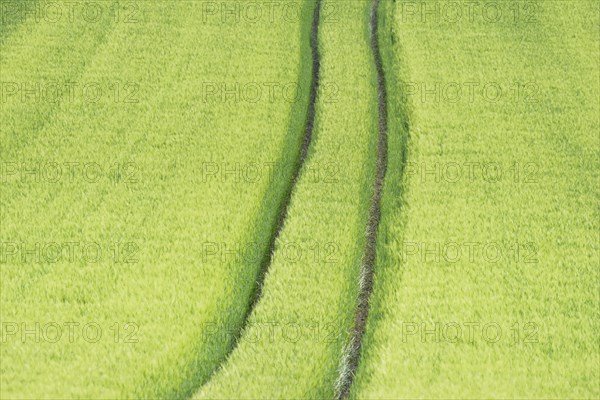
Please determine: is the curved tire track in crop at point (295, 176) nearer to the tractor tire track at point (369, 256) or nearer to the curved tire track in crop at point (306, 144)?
the curved tire track in crop at point (306, 144)

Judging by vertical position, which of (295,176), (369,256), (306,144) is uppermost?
(369,256)

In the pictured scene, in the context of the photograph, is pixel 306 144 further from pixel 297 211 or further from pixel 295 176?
pixel 297 211

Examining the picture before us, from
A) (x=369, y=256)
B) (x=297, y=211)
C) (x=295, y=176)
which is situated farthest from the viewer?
(x=295, y=176)

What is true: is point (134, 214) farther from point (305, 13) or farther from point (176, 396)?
point (305, 13)

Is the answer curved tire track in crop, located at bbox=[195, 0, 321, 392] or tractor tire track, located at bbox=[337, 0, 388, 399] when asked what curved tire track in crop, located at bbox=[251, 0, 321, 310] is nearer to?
curved tire track in crop, located at bbox=[195, 0, 321, 392]

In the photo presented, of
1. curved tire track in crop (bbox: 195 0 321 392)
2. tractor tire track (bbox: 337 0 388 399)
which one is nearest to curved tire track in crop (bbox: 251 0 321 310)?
curved tire track in crop (bbox: 195 0 321 392)

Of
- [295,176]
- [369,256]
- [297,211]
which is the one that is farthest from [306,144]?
[369,256]

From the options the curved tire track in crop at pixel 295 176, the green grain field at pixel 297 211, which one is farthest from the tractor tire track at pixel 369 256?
the curved tire track in crop at pixel 295 176
